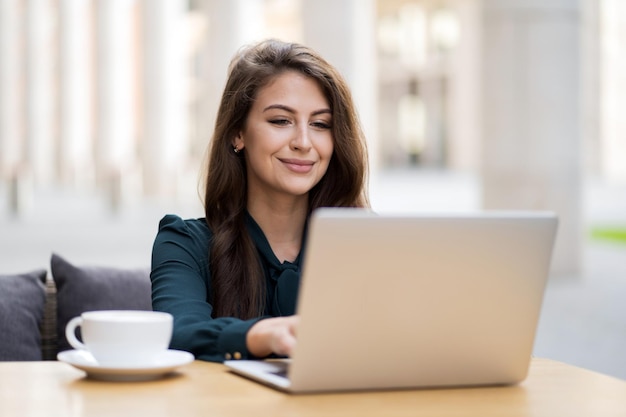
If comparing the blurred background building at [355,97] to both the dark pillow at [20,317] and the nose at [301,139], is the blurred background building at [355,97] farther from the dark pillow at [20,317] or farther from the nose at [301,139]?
the nose at [301,139]

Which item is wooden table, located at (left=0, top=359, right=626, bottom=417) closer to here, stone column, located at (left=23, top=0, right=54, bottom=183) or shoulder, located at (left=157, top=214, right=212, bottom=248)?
shoulder, located at (left=157, top=214, right=212, bottom=248)

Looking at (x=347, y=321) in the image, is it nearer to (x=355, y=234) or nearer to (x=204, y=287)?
(x=355, y=234)

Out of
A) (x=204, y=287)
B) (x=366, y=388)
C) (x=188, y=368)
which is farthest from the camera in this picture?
(x=204, y=287)

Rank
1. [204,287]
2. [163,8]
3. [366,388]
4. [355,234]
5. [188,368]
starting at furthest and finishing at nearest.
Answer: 1. [163,8]
2. [204,287]
3. [188,368]
4. [366,388]
5. [355,234]

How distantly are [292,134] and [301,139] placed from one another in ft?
0.14

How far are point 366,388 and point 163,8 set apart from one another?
27851mm

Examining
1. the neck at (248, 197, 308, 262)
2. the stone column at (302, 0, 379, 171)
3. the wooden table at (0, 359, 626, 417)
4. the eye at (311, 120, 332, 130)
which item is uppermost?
the stone column at (302, 0, 379, 171)

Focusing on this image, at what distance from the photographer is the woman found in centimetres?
317

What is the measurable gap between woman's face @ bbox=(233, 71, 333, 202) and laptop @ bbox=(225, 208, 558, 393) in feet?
3.43

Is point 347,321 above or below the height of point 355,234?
below

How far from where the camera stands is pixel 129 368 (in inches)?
86.7

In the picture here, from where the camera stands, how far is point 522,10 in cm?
1237

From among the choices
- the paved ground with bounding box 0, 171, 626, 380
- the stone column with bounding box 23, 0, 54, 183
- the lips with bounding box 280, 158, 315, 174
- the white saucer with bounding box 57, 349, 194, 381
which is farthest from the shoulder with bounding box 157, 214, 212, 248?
the stone column with bounding box 23, 0, 54, 183

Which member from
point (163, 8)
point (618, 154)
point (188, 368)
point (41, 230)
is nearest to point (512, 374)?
point (188, 368)
